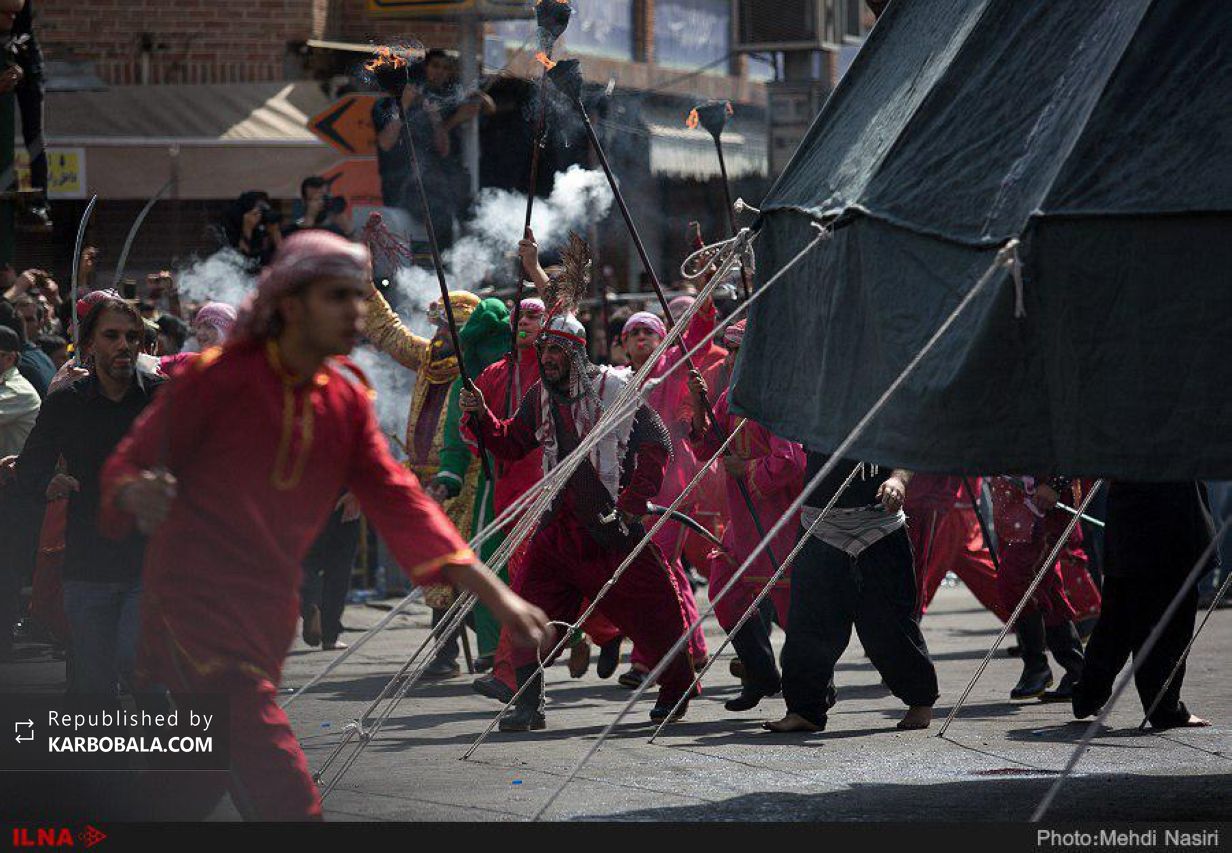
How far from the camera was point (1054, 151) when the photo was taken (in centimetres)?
609

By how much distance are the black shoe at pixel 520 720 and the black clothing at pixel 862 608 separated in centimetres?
114

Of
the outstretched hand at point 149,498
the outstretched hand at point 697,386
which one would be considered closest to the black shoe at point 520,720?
the outstretched hand at point 697,386

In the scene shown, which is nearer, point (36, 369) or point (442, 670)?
point (442, 670)

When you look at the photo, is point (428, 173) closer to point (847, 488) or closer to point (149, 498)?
point (847, 488)

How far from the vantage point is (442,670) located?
11.5 meters

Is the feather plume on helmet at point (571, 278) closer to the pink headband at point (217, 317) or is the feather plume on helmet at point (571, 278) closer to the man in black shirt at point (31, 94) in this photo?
the pink headband at point (217, 317)

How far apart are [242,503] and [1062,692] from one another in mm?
6037

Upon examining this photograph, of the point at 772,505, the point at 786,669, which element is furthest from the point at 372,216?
the point at 786,669

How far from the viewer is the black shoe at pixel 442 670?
11.4 metres

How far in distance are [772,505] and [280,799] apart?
212 inches

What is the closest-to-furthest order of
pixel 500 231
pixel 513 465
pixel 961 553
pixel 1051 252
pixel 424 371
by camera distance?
pixel 1051 252
pixel 513 465
pixel 961 553
pixel 424 371
pixel 500 231

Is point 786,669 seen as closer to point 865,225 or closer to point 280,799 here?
point 865,225

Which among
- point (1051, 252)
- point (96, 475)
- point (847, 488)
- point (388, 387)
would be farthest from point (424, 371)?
point (1051, 252)

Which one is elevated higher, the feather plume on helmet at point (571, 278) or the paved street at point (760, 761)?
the feather plume on helmet at point (571, 278)
